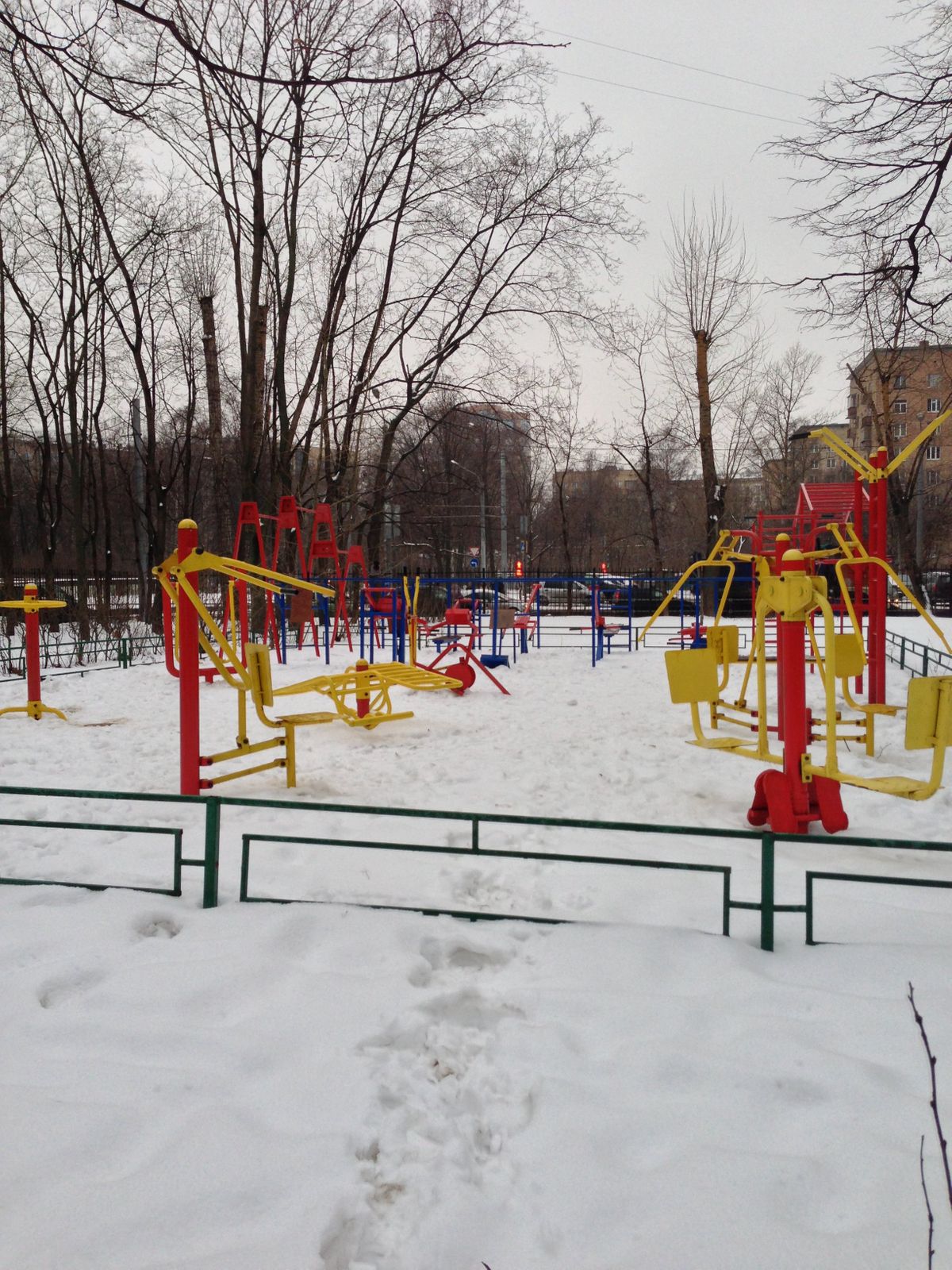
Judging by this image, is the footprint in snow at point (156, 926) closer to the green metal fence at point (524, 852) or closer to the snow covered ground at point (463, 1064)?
the snow covered ground at point (463, 1064)

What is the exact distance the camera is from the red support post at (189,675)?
18.9ft

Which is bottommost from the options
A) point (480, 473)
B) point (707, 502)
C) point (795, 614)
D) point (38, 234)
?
point (795, 614)

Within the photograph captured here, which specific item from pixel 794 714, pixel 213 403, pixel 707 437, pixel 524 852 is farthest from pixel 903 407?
pixel 524 852

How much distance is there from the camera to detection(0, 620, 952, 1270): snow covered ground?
194 cm

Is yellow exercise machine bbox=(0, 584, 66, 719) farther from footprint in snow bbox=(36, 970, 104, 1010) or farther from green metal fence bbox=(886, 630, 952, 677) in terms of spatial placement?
green metal fence bbox=(886, 630, 952, 677)

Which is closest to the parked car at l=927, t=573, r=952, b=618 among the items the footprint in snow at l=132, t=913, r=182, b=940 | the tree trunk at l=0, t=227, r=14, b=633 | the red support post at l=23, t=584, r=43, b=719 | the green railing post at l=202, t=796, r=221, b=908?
the red support post at l=23, t=584, r=43, b=719

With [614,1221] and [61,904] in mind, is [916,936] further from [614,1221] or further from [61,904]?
[61,904]

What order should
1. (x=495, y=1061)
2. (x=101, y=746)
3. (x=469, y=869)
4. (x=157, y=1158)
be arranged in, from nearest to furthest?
1. (x=157, y=1158)
2. (x=495, y=1061)
3. (x=469, y=869)
4. (x=101, y=746)

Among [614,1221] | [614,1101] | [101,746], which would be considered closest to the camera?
[614,1221]

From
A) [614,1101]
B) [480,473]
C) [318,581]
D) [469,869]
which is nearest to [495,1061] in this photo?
[614,1101]

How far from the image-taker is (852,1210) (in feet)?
6.49

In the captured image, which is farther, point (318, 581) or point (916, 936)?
point (318, 581)

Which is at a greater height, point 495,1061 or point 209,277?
point 209,277

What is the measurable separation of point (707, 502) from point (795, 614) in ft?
69.8
